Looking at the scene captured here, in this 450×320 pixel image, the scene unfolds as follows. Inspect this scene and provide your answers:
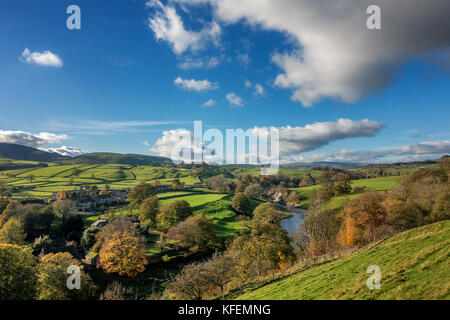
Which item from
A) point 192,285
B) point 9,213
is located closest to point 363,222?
point 192,285

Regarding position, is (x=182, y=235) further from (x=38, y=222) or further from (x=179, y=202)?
(x=38, y=222)

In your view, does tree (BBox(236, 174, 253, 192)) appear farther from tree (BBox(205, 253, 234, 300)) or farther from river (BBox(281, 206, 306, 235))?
tree (BBox(205, 253, 234, 300))

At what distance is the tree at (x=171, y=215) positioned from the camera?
53.3 m

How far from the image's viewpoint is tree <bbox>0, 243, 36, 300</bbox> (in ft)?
64.8

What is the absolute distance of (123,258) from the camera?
105ft

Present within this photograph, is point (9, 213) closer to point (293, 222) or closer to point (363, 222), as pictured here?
point (293, 222)

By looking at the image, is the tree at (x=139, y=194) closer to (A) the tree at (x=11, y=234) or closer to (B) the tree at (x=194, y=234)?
(A) the tree at (x=11, y=234)

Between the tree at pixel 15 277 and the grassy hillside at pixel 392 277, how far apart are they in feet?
75.7

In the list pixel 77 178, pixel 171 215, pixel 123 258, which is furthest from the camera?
pixel 77 178

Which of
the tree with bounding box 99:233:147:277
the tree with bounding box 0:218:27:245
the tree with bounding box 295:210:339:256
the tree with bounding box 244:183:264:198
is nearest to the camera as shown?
the tree with bounding box 99:233:147:277

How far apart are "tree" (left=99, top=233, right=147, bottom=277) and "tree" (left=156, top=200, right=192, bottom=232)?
19.4 m

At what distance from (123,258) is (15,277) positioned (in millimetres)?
13154

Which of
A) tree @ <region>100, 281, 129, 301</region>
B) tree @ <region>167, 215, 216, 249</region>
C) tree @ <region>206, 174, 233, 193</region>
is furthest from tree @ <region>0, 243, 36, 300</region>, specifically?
tree @ <region>206, 174, 233, 193</region>
